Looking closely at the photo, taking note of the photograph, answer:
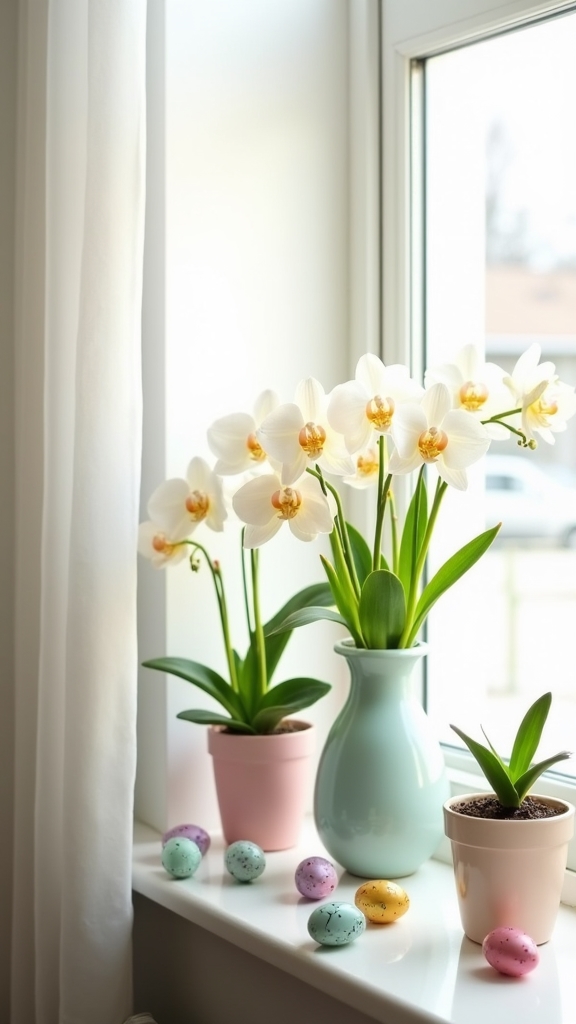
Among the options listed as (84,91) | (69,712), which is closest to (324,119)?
(84,91)

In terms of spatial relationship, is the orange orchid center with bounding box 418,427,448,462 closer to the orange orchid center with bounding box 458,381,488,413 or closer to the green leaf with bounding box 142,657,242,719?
the orange orchid center with bounding box 458,381,488,413

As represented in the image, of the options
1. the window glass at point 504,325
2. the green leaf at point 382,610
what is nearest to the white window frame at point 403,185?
the window glass at point 504,325

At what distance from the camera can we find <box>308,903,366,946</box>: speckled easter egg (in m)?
1.01

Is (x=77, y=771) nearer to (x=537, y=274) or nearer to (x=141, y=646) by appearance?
(x=141, y=646)

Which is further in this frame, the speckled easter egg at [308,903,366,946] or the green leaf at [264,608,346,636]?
the green leaf at [264,608,346,636]

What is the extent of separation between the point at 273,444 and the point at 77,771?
0.46 metres

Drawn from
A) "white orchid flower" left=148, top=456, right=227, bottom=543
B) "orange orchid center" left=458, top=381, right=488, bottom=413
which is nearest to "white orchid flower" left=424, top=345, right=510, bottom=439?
"orange orchid center" left=458, top=381, right=488, bottom=413

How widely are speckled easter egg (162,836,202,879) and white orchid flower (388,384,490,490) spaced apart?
535 mm

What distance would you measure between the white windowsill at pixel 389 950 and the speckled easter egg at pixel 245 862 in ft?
0.05

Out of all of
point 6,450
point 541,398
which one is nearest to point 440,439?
point 541,398

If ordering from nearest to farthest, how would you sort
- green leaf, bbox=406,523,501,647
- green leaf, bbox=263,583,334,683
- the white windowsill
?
the white windowsill, green leaf, bbox=406,523,501,647, green leaf, bbox=263,583,334,683

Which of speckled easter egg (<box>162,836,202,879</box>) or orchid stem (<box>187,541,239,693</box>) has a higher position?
orchid stem (<box>187,541,239,693</box>)

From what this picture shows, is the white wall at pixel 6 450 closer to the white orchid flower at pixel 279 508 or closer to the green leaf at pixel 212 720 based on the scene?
the green leaf at pixel 212 720

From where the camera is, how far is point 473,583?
1.56 m
